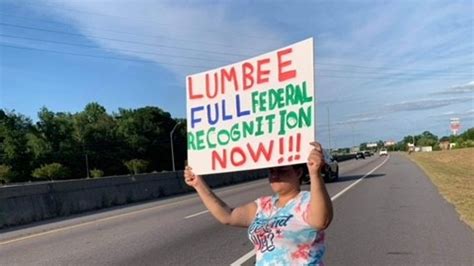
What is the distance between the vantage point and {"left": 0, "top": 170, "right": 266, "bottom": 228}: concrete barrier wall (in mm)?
17453

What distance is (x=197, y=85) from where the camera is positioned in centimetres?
421

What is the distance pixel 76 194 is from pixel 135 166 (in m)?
73.4

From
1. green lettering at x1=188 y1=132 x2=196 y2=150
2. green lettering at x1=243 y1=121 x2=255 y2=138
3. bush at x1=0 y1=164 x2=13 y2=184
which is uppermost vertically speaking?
green lettering at x1=243 y1=121 x2=255 y2=138

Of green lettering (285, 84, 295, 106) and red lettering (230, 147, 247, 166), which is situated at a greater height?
green lettering (285, 84, 295, 106)

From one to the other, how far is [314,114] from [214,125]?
865 millimetres

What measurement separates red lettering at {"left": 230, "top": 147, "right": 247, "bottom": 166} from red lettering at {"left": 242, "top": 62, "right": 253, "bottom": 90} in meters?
0.41

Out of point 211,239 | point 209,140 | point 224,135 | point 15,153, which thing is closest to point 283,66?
point 224,135

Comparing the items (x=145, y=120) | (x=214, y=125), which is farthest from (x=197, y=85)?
(x=145, y=120)

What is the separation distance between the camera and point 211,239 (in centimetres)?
1115

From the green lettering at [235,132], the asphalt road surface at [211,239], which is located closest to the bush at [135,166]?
the asphalt road surface at [211,239]

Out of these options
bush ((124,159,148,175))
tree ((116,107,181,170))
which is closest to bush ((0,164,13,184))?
bush ((124,159,148,175))

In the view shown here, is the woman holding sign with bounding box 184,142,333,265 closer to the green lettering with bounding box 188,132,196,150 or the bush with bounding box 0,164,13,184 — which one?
the green lettering with bounding box 188,132,196,150

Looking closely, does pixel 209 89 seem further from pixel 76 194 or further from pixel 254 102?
pixel 76 194

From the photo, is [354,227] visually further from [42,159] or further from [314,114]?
[42,159]
